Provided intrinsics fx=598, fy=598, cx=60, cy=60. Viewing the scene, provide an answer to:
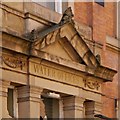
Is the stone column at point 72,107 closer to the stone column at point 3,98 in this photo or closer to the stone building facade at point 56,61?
the stone building facade at point 56,61

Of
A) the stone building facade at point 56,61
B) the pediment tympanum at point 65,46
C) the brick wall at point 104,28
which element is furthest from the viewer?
the brick wall at point 104,28

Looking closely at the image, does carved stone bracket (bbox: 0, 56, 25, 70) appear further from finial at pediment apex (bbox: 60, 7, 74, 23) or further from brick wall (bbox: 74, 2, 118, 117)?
brick wall (bbox: 74, 2, 118, 117)

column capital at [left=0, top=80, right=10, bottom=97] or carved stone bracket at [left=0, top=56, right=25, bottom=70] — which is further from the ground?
carved stone bracket at [left=0, top=56, right=25, bottom=70]

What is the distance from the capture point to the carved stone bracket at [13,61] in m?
13.1

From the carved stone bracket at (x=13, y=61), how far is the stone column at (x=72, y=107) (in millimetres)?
2114

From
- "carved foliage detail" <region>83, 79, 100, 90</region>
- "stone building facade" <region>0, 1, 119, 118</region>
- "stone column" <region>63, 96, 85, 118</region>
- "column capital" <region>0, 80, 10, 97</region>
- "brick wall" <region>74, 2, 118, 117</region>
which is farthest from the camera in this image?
"brick wall" <region>74, 2, 118, 117</region>

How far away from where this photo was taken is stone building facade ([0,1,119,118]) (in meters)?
13.4

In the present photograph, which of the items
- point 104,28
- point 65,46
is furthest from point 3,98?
point 104,28

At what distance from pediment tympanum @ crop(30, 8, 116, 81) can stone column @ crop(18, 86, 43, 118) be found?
2.71 ft

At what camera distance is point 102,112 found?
656 inches

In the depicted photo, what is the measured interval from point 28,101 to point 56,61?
1.30 metres

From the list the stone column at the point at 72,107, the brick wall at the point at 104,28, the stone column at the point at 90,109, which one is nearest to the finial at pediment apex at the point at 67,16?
the brick wall at the point at 104,28

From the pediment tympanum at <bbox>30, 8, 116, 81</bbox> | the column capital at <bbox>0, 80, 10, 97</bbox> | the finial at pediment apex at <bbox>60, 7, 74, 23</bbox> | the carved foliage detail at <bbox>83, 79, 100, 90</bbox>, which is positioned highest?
the finial at pediment apex at <bbox>60, 7, 74, 23</bbox>

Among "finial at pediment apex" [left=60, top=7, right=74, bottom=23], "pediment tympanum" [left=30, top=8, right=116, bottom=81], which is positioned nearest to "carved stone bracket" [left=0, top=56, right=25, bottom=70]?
"pediment tympanum" [left=30, top=8, right=116, bottom=81]
